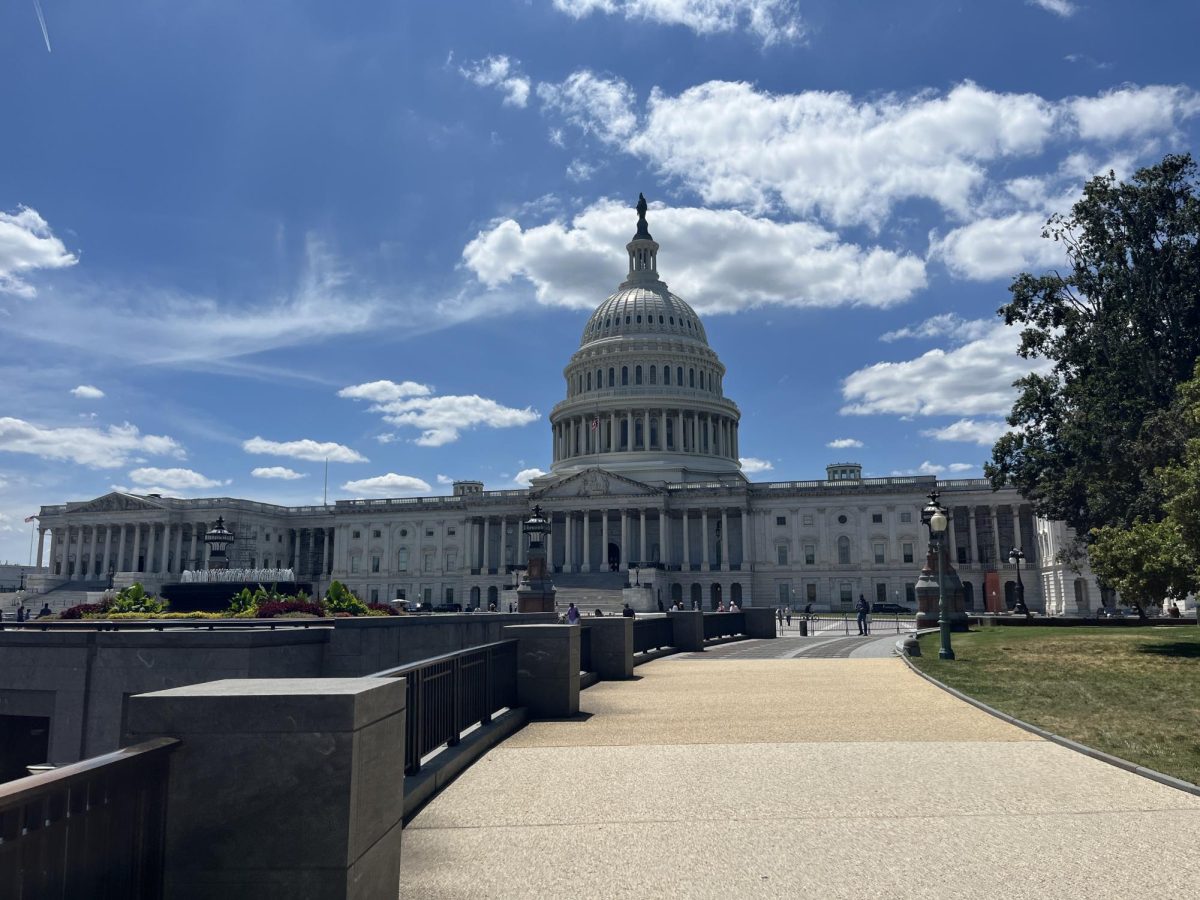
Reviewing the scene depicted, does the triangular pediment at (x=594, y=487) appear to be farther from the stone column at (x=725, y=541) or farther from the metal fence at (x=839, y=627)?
the metal fence at (x=839, y=627)

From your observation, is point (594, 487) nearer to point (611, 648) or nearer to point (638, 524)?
point (638, 524)

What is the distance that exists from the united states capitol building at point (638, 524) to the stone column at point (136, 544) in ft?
A: 1.42

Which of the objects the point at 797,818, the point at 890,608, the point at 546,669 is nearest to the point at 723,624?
the point at 546,669

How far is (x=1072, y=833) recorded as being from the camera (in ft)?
29.4

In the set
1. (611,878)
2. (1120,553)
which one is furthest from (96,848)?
(1120,553)

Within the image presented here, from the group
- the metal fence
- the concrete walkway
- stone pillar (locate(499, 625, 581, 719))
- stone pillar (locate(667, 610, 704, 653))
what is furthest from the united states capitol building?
the concrete walkway

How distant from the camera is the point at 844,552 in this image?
11169 centimetres

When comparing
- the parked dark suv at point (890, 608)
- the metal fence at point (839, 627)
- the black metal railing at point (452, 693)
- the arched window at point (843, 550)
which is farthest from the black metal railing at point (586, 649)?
the arched window at point (843, 550)

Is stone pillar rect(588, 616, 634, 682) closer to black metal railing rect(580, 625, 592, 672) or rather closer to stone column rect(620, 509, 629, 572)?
black metal railing rect(580, 625, 592, 672)

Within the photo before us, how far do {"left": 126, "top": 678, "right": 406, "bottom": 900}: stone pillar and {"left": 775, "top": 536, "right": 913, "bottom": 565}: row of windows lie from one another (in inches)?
4313

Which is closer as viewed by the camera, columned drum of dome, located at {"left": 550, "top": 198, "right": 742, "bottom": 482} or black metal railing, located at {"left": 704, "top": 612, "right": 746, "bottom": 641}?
black metal railing, located at {"left": 704, "top": 612, "right": 746, "bottom": 641}

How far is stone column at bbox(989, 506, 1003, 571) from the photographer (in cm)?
10606

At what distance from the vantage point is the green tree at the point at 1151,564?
3019 cm

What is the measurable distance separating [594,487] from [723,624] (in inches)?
2764
